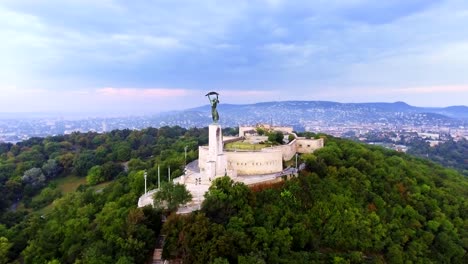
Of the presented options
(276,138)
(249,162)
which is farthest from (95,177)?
(249,162)

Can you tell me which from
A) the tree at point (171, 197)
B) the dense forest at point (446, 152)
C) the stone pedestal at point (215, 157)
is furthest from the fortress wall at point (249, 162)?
the dense forest at point (446, 152)

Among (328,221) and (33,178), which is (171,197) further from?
(33,178)

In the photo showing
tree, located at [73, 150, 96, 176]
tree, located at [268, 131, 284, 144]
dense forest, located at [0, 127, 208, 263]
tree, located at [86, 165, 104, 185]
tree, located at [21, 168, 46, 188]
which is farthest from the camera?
tree, located at [73, 150, 96, 176]

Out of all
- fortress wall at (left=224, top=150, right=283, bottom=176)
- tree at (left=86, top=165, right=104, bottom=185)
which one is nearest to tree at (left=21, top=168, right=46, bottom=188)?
tree at (left=86, top=165, right=104, bottom=185)

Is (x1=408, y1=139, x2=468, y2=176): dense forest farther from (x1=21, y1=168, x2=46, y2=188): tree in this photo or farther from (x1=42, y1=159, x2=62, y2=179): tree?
(x1=21, y1=168, x2=46, y2=188): tree

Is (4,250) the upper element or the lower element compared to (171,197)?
lower

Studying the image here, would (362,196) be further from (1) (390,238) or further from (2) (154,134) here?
(2) (154,134)
